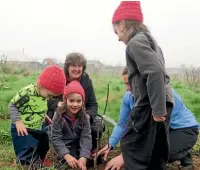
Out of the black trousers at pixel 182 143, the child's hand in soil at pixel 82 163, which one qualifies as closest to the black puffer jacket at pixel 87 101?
the child's hand in soil at pixel 82 163


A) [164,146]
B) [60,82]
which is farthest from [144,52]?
[60,82]

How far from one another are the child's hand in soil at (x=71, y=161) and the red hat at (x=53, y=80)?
62cm

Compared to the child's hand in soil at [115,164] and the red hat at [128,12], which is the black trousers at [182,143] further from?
the red hat at [128,12]

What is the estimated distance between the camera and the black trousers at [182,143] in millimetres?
3606

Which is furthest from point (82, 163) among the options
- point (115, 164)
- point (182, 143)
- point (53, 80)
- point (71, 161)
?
point (182, 143)

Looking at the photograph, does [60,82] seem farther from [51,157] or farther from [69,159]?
[51,157]

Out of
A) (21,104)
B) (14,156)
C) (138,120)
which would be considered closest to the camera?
(138,120)

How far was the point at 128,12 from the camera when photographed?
9.57ft

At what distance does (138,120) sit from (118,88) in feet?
22.1

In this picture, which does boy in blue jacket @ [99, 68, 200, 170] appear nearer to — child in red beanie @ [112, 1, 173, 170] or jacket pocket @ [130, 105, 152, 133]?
child in red beanie @ [112, 1, 173, 170]

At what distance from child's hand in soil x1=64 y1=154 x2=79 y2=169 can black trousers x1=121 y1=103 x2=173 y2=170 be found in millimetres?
737

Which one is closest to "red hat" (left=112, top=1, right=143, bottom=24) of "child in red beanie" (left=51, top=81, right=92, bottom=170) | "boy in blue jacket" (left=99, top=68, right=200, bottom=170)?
"boy in blue jacket" (left=99, top=68, right=200, bottom=170)

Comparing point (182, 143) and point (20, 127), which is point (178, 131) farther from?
point (20, 127)

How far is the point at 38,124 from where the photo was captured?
384cm
